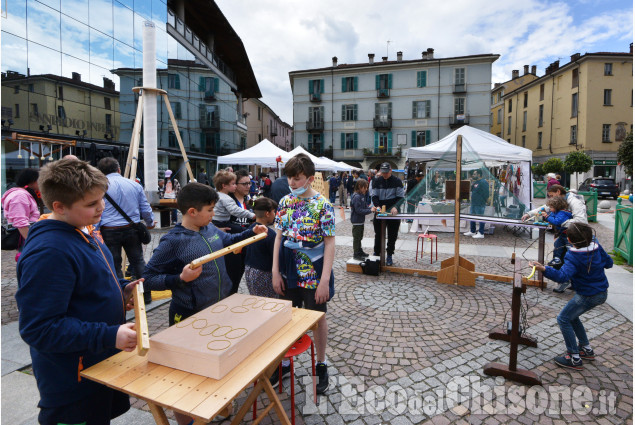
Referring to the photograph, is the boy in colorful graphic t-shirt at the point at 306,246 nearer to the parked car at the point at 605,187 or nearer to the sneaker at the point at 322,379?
the sneaker at the point at 322,379

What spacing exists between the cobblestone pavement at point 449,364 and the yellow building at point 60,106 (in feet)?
33.7

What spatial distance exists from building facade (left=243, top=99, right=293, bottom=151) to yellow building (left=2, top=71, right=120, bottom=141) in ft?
66.8

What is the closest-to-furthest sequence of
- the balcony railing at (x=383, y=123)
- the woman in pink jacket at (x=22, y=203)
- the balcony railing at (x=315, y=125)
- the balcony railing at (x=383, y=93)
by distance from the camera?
the woman in pink jacket at (x=22, y=203), the balcony railing at (x=383, y=93), the balcony railing at (x=383, y=123), the balcony railing at (x=315, y=125)

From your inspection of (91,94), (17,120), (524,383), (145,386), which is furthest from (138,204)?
(91,94)

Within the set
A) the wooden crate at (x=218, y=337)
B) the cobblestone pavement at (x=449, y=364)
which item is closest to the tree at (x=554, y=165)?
the cobblestone pavement at (x=449, y=364)

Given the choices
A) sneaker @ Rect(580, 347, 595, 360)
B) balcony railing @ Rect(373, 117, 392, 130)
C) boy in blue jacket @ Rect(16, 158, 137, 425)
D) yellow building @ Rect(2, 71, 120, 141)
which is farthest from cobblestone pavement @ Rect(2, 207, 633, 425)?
balcony railing @ Rect(373, 117, 392, 130)

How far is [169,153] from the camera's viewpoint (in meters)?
20.0

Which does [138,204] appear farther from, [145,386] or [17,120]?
[17,120]

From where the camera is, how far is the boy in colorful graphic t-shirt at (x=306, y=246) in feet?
8.68

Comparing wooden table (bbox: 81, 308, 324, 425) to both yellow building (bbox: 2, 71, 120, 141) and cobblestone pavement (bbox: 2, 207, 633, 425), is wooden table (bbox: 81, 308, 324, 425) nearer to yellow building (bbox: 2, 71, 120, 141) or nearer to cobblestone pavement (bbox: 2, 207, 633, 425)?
cobblestone pavement (bbox: 2, 207, 633, 425)

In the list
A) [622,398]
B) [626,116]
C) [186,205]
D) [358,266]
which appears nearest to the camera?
[186,205]

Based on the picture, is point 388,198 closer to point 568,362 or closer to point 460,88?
point 568,362

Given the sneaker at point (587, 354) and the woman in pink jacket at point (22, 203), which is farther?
the woman in pink jacket at point (22, 203)

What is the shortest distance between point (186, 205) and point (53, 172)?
847 mm
